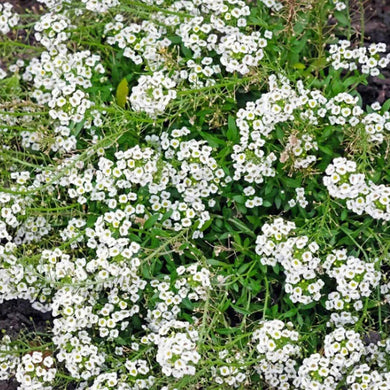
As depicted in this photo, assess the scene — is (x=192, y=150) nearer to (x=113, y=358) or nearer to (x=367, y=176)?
(x=367, y=176)

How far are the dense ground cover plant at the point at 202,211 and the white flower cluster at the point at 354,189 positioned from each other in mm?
13

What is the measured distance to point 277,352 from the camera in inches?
178

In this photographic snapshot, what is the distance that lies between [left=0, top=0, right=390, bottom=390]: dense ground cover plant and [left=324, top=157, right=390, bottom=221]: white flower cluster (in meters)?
0.01

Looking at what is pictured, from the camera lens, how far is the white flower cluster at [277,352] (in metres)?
4.51

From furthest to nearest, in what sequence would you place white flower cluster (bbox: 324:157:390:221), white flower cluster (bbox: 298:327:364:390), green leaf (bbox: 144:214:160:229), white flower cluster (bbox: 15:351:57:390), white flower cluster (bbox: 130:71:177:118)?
1. green leaf (bbox: 144:214:160:229)
2. white flower cluster (bbox: 130:71:177:118)
3. white flower cluster (bbox: 15:351:57:390)
4. white flower cluster (bbox: 324:157:390:221)
5. white flower cluster (bbox: 298:327:364:390)

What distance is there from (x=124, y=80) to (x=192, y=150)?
1.06 meters

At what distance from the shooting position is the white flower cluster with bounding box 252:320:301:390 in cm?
451

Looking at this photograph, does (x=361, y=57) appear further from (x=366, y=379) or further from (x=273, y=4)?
(x=366, y=379)

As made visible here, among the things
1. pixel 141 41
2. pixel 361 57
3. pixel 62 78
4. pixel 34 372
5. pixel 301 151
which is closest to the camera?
pixel 34 372

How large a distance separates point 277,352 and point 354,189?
1163 millimetres

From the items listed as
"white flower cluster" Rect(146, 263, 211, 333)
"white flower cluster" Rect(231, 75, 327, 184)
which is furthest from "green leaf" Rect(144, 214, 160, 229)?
"white flower cluster" Rect(231, 75, 327, 184)

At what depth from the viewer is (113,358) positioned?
4984 mm

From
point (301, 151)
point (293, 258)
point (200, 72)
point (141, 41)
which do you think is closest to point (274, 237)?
point (293, 258)

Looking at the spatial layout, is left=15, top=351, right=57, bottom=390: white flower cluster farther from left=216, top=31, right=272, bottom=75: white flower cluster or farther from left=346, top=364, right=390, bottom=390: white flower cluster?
left=216, top=31, right=272, bottom=75: white flower cluster
